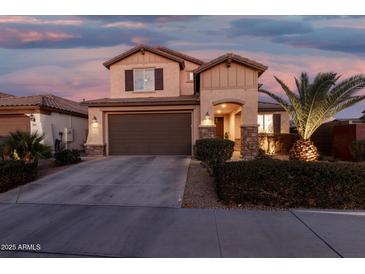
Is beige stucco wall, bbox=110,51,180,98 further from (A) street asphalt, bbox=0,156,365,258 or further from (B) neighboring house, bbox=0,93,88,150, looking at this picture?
(A) street asphalt, bbox=0,156,365,258

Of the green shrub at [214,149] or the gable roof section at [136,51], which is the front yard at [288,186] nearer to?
the green shrub at [214,149]

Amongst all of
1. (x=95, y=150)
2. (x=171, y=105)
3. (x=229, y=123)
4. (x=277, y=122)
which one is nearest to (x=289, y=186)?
(x=171, y=105)

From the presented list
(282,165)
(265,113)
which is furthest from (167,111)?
(282,165)

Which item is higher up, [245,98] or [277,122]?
[245,98]

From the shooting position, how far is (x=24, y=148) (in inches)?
373

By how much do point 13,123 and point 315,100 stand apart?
1629 cm

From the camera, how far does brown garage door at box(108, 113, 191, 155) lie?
46.1 feet

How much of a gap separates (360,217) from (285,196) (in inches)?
60.4

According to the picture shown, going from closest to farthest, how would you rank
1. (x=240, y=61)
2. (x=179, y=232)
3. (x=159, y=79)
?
(x=179, y=232) < (x=240, y=61) < (x=159, y=79)

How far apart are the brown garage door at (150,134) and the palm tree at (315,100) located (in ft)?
19.9

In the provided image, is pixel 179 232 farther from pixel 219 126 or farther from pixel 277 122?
pixel 219 126

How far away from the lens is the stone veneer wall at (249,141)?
12.7 m

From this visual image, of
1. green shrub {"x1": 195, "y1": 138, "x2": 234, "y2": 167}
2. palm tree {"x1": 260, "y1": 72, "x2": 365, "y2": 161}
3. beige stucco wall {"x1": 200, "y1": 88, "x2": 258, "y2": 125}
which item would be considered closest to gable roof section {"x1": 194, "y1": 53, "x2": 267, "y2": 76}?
beige stucco wall {"x1": 200, "y1": 88, "x2": 258, "y2": 125}

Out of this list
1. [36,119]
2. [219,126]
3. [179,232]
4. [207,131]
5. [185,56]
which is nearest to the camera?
[179,232]
